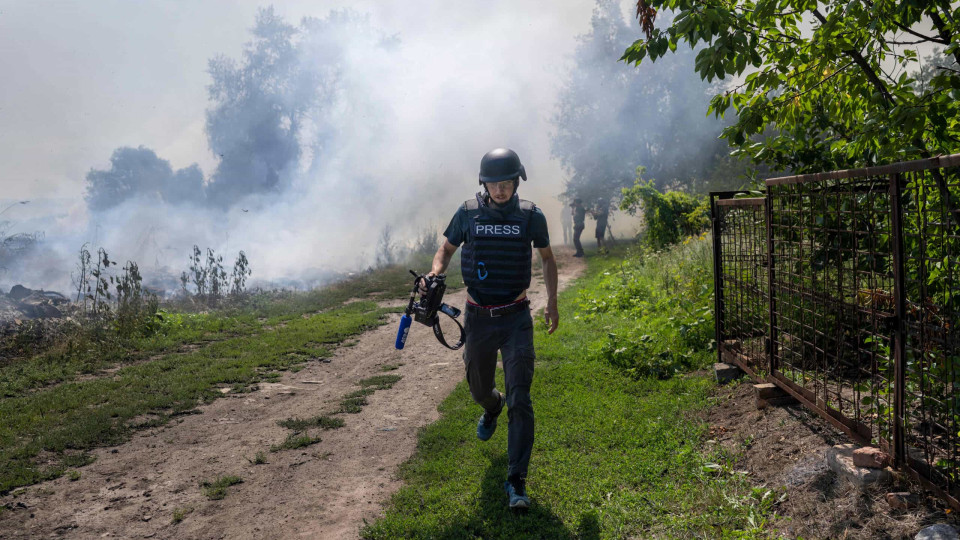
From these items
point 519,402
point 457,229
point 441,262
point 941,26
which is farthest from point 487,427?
point 941,26

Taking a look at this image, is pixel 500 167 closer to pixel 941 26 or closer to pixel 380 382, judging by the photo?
pixel 941 26

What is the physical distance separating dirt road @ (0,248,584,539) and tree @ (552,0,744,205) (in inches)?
874

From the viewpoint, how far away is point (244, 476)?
187 inches

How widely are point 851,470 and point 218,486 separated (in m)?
4.09

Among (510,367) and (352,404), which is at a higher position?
(510,367)

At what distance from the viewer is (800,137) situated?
4738 millimetres

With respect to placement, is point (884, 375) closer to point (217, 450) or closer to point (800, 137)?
point (800, 137)

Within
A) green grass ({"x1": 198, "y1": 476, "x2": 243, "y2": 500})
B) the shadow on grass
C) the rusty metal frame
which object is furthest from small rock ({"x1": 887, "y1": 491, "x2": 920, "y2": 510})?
green grass ({"x1": 198, "y1": 476, "x2": 243, "y2": 500})

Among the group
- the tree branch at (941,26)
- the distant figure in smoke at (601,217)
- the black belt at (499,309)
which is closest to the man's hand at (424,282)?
the black belt at (499,309)

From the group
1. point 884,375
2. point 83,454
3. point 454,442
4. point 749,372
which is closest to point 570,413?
point 454,442

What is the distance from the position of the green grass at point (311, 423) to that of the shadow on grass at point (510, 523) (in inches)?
91.6

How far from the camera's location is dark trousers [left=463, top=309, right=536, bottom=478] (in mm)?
4047

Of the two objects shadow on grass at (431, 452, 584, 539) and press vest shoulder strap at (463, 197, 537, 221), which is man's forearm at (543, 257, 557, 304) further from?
shadow on grass at (431, 452, 584, 539)

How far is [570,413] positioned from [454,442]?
110cm
